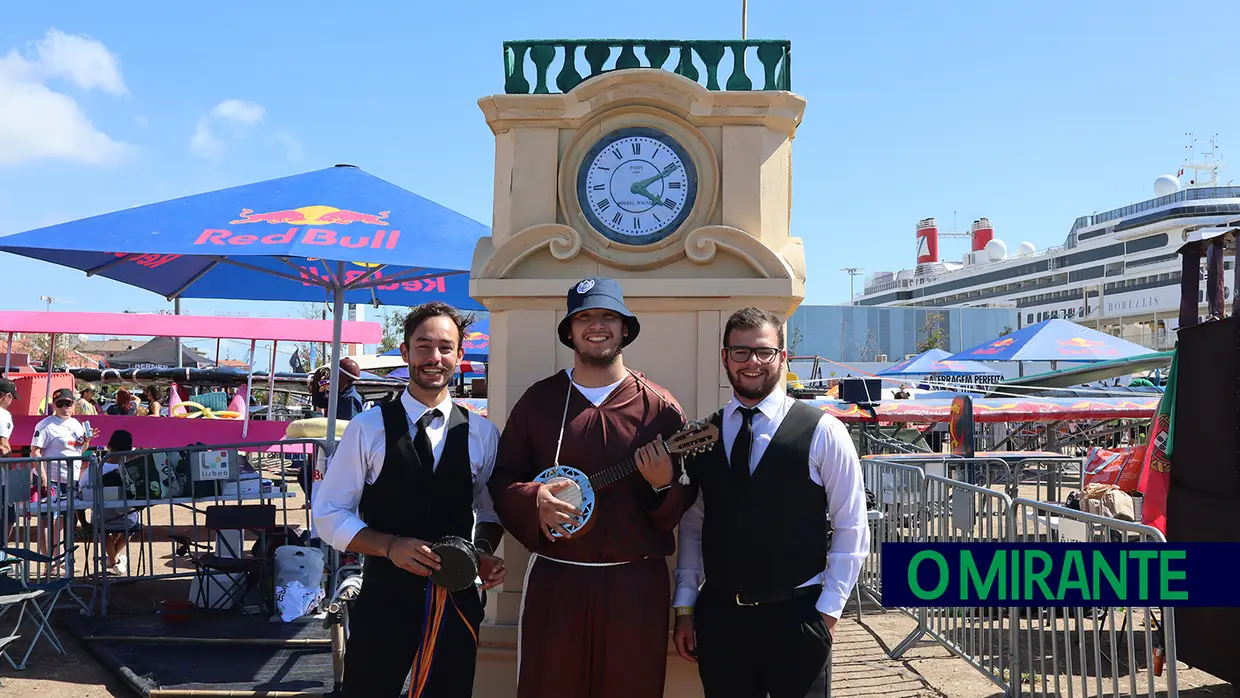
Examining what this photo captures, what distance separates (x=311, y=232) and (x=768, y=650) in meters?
3.83

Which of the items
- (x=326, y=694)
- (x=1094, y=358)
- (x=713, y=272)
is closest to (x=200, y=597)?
(x=326, y=694)

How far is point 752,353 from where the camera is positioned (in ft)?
10.0

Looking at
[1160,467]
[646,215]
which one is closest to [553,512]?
[646,215]

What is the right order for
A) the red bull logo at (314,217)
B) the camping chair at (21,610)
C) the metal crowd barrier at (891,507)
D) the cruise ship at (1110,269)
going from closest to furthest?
the camping chair at (21,610) < the red bull logo at (314,217) < the metal crowd barrier at (891,507) < the cruise ship at (1110,269)

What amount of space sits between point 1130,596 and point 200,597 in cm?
599

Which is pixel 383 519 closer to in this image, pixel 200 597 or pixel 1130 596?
pixel 1130 596

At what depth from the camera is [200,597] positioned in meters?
6.34

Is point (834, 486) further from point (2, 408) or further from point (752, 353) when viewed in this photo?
point (2, 408)

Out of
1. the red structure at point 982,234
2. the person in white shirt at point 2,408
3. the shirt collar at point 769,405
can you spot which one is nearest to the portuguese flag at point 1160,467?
the shirt collar at point 769,405

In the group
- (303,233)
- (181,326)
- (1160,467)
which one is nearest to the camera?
(1160,467)

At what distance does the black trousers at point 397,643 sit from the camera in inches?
124

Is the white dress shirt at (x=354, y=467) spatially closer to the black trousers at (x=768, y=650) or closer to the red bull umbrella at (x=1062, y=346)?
the black trousers at (x=768, y=650)

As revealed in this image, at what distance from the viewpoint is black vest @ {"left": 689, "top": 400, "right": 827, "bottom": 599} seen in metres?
2.96

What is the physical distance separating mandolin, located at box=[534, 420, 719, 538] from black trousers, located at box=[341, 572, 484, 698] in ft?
1.80
